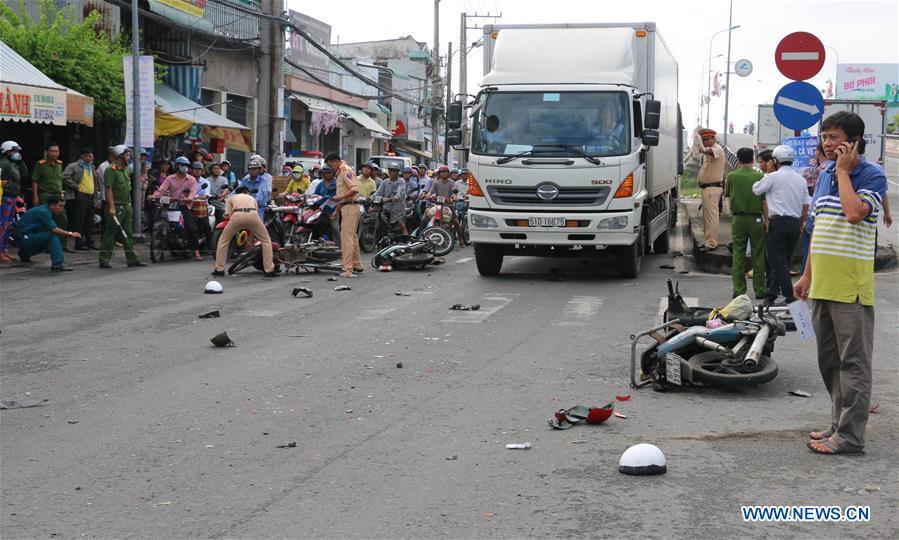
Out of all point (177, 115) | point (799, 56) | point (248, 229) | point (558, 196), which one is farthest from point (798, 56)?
point (177, 115)

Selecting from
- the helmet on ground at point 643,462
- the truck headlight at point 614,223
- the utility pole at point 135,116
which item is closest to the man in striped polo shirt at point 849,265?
the helmet on ground at point 643,462

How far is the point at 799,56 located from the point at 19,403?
10.7 m

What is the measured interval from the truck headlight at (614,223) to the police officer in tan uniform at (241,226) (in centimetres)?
489

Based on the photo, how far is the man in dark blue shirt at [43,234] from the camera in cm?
1584

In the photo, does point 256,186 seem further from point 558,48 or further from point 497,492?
point 497,492

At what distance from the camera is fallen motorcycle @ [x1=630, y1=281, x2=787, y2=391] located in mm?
7457

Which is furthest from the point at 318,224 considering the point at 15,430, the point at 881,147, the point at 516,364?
the point at 881,147

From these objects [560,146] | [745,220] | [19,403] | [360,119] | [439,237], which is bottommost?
[19,403]

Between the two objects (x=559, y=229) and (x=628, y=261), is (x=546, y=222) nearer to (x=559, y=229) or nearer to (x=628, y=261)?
(x=559, y=229)

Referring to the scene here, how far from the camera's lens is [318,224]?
60.2 feet

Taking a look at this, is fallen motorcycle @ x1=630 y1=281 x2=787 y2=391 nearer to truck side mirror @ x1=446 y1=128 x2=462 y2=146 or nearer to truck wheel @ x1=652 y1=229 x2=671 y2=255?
truck side mirror @ x1=446 y1=128 x2=462 y2=146

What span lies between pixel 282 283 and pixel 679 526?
1094 centimetres

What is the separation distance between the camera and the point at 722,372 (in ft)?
24.8

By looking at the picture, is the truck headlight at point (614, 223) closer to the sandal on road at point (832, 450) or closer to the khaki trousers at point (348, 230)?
the khaki trousers at point (348, 230)
